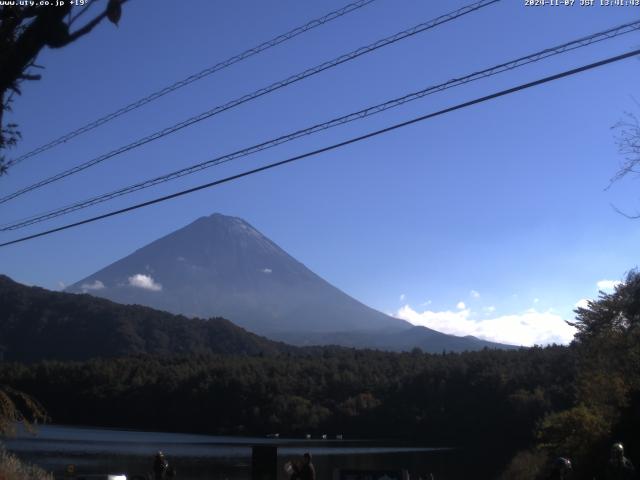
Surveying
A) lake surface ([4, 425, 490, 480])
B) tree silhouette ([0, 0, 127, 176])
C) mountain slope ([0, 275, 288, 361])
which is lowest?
lake surface ([4, 425, 490, 480])

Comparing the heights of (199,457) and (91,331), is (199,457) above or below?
below

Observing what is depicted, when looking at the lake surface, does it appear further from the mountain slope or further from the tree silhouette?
the mountain slope

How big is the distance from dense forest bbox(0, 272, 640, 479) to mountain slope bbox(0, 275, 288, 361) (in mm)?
22295

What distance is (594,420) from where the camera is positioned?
3155 centimetres

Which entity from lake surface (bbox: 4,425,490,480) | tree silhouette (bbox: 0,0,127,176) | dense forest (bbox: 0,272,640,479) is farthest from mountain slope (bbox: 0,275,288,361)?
tree silhouette (bbox: 0,0,127,176)

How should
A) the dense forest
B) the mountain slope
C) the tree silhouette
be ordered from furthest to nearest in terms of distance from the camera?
1. the mountain slope
2. the dense forest
3. the tree silhouette

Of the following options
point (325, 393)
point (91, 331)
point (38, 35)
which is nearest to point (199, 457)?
point (325, 393)

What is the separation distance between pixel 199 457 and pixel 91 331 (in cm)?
8608

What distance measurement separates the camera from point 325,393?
353ft

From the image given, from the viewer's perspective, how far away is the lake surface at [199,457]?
48312 mm

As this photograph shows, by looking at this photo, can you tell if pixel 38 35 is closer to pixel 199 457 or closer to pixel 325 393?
pixel 199 457

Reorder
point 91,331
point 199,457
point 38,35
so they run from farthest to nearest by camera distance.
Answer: point 91,331 → point 199,457 → point 38,35

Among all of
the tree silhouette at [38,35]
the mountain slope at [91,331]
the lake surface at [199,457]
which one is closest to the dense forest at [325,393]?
the lake surface at [199,457]

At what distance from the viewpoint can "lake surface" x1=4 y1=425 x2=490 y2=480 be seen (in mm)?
48312
